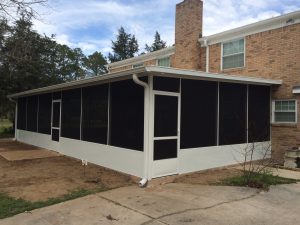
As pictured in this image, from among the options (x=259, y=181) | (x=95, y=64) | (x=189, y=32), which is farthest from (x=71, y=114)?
(x=95, y=64)

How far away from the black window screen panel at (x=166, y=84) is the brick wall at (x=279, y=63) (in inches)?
190

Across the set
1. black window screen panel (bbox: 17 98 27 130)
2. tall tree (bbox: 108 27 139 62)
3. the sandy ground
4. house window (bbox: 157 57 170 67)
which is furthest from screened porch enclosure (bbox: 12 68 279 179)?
tall tree (bbox: 108 27 139 62)

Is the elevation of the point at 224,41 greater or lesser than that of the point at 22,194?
greater

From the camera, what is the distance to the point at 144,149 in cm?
833

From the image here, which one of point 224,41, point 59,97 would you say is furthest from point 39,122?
point 224,41

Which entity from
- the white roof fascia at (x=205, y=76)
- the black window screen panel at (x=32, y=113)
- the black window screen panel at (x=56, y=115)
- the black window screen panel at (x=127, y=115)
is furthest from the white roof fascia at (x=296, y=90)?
the black window screen panel at (x=32, y=113)

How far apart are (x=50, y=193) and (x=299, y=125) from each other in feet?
26.7

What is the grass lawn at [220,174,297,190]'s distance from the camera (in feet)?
26.7

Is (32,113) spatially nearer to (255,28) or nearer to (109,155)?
(109,155)

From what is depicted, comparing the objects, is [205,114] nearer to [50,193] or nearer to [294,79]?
[294,79]

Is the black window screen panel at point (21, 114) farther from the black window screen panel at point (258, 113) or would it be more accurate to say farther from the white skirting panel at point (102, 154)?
the black window screen panel at point (258, 113)

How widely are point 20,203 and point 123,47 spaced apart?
45848mm

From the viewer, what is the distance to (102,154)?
1038 cm

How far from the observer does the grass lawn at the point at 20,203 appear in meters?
6.30
